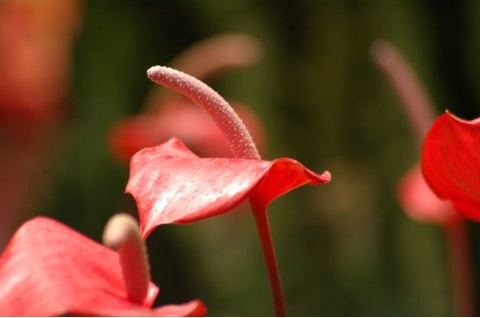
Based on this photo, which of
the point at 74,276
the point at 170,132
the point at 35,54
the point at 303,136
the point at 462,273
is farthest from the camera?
the point at 35,54

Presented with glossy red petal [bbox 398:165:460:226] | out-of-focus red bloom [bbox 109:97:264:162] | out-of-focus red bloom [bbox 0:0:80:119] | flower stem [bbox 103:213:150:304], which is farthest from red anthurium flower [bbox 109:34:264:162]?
out-of-focus red bloom [bbox 0:0:80:119]

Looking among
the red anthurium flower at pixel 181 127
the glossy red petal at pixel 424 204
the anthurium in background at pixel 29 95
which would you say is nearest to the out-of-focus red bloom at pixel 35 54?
the anthurium in background at pixel 29 95

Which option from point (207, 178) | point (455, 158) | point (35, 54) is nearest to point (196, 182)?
point (207, 178)

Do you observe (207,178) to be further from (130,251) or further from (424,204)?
(424,204)

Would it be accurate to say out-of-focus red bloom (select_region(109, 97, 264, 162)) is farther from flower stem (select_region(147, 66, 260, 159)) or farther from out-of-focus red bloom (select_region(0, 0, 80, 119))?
out-of-focus red bloom (select_region(0, 0, 80, 119))

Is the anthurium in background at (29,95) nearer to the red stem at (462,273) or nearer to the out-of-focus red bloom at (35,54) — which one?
the out-of-focus red bloom at (35,54)

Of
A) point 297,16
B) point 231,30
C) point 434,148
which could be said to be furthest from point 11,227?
point 434,148
